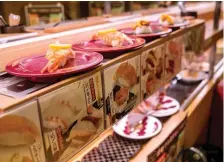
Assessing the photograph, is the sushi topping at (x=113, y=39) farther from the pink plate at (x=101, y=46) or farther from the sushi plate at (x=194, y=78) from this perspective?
the sushi plate at (x=194, y=78)

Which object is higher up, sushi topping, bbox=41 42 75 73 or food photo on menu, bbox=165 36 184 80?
sushi topping, bbox=41 42 75 73

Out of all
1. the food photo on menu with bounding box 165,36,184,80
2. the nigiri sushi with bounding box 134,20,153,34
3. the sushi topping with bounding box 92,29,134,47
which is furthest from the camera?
the food photo on menu with bounding box 165,36,184,80

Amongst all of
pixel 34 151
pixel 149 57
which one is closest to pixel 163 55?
pixel 149 57

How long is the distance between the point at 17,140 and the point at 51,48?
1.14 ft

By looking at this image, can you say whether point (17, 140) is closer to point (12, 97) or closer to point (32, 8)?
point (12, 97)

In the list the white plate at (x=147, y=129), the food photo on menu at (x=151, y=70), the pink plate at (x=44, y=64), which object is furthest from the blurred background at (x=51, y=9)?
the pink plate at (x=44, y=64)

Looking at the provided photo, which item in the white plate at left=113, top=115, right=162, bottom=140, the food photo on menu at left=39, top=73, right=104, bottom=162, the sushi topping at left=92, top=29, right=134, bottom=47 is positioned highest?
the sushi topping at left=92, top=29, right=134, bottom=47

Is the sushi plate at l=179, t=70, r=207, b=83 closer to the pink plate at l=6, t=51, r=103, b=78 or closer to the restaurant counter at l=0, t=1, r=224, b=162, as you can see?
the restaurant counter at l=0, t=1, r=224, b=162

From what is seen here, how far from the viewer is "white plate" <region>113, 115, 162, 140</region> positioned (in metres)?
1.86

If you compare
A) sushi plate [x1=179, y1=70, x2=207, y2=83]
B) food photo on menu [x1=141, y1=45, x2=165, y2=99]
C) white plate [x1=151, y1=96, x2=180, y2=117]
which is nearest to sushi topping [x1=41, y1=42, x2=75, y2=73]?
food photo on menu [x1=141, y1=45, x2=165, y2=99]

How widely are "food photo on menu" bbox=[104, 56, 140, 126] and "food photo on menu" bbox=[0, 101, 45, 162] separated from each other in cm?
35

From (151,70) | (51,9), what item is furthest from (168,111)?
(51,9)

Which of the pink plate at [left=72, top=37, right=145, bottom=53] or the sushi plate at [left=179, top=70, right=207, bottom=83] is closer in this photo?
the pink plate at [left=72, top=37, right=145, bottom=53]

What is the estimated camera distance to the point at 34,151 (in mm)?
768
